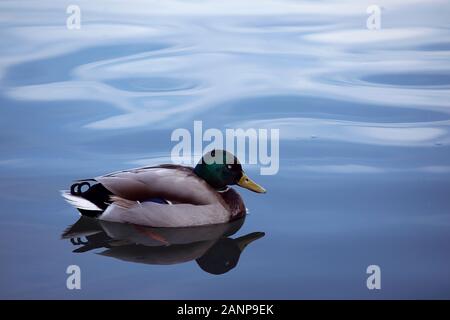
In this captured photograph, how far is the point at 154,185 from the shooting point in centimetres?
587

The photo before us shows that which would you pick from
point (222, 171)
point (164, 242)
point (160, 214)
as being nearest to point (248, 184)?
point (222, 171)

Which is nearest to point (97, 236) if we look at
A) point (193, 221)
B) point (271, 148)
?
point (193, 221)

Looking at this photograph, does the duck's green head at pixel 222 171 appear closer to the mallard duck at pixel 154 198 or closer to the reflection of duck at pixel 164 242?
the mallard duck at pixel 154 198

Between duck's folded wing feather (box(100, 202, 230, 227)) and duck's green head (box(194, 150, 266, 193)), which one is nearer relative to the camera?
duck's folded wing feather (box(100, 202, 230, 227))

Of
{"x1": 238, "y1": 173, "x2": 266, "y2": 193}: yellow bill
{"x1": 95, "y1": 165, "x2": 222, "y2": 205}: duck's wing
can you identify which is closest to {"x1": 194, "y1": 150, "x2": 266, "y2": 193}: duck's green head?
{"x1": 238, "y1": 173, "x2": 266, "y2": 193}: yellow bill

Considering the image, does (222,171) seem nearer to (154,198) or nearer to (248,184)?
(248,184)

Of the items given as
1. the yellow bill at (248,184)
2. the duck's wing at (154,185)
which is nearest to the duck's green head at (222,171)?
Answer: the yellow bill at (248,184)

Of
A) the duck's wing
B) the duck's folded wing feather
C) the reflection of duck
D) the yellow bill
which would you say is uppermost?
the yellow bill

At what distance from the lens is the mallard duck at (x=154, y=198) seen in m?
5.88

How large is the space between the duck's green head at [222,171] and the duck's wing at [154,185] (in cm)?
19

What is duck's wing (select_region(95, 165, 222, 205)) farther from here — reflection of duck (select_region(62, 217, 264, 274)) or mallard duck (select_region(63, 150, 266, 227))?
reflection of duck (select_region(62, 217, 264, 274))

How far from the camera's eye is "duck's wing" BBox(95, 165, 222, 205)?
587cm

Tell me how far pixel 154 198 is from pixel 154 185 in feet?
→ 0.28

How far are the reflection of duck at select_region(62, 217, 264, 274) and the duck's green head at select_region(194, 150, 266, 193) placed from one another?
0.93ft
